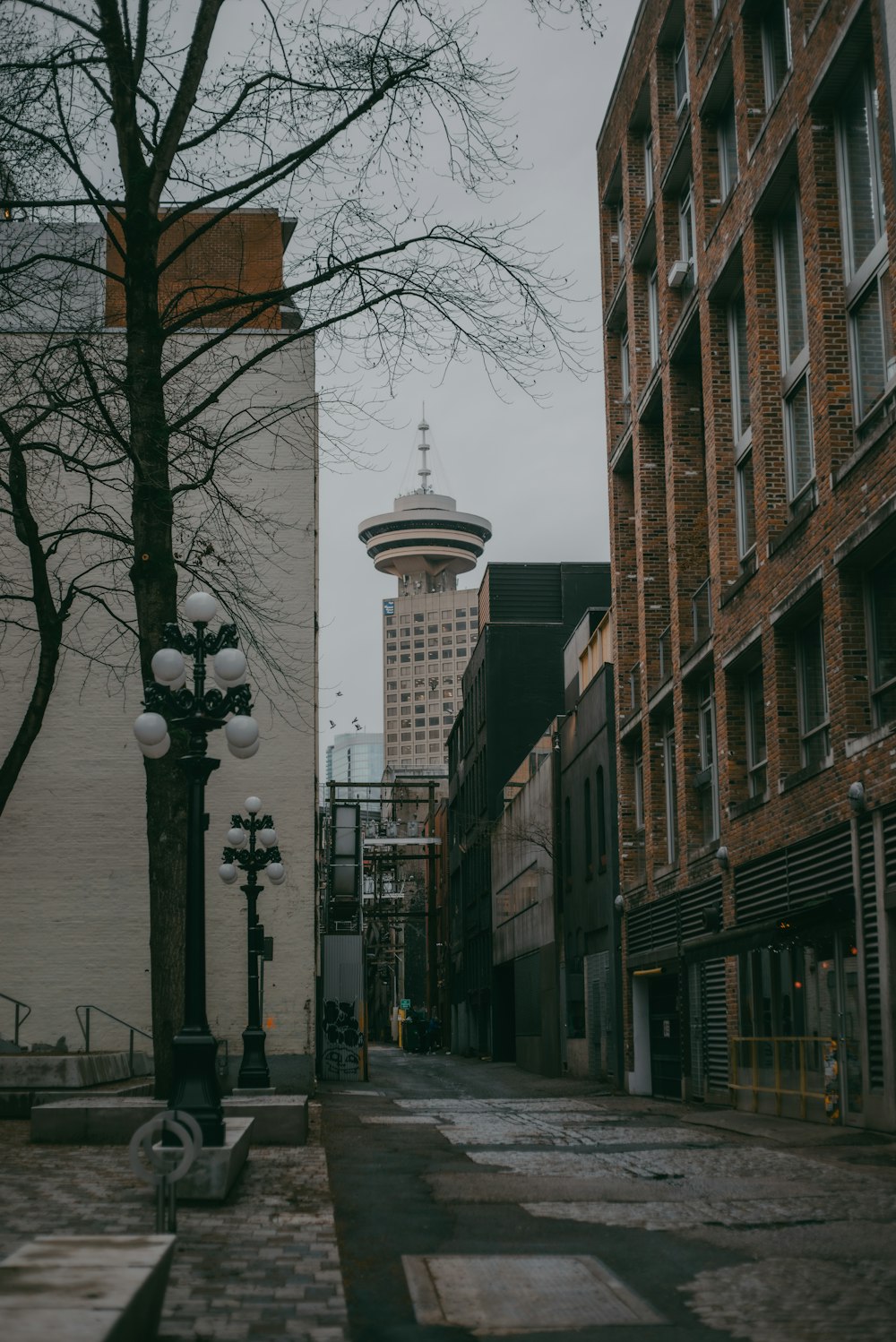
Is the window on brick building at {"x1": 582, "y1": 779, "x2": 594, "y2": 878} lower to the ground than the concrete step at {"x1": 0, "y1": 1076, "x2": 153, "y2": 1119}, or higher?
higher

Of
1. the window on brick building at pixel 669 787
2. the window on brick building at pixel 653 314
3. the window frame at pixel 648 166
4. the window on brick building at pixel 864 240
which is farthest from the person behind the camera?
the window frame at pixel 648 166

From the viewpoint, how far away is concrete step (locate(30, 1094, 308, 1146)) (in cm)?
1549

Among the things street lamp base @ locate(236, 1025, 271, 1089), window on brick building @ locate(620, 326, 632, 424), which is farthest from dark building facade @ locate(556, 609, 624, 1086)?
street lamp base @ locate(236, 1025, 271, 1089)

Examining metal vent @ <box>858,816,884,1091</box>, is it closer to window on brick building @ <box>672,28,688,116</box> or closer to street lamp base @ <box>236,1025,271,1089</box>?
street lamp base @ <box>236,1025,271,1089</box>

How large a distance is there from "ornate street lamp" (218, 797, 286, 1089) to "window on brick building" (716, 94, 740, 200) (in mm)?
12841

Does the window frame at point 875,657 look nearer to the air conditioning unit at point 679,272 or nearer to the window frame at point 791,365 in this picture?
the window frame at point 791,365

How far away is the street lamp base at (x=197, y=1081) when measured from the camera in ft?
40.1

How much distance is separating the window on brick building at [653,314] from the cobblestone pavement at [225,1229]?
68.1 ft

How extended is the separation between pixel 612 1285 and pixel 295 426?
90.6 feet

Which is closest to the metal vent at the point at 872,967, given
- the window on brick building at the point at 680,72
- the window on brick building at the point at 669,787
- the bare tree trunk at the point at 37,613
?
Answer: the bare tree trunk at the point at 37,613

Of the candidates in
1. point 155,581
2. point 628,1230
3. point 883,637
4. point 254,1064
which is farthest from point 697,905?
point 628,1230

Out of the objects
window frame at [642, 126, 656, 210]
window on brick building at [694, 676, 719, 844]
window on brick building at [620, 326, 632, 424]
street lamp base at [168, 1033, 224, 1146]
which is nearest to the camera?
street lamp base at [168, 1033, 224, 1146]

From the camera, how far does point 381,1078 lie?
4100 cm

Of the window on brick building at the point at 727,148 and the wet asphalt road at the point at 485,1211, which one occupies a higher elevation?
the window on brick building at the point at 727,148
